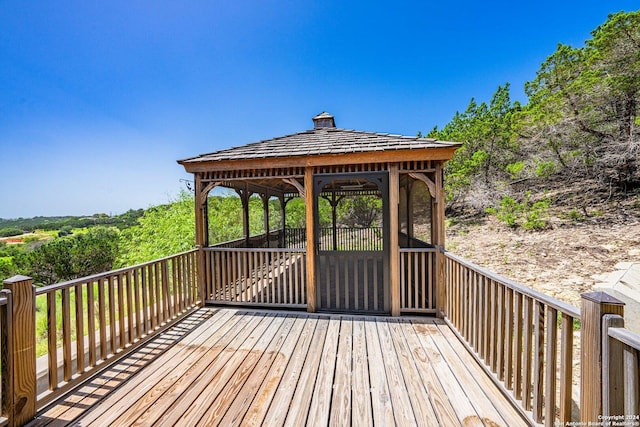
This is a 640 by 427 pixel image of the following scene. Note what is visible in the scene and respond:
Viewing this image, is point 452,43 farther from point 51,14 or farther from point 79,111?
point 79,111

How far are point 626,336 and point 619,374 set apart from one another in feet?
0.75

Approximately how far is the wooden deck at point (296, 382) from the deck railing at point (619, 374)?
89 centimetres

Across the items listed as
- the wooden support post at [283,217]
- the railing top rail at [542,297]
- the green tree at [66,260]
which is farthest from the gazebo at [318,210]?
the green tree at [66,260]

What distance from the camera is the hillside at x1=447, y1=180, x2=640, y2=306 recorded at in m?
5.86

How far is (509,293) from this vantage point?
2.13 metres

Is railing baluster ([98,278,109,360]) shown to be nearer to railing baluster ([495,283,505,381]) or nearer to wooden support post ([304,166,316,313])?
wooden support post ([304,166,316,313])

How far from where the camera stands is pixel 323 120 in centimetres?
660

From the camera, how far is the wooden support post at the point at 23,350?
6.11 feet

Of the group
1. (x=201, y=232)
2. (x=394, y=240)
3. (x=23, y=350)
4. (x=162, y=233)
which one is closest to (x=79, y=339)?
(x=23, y=350)

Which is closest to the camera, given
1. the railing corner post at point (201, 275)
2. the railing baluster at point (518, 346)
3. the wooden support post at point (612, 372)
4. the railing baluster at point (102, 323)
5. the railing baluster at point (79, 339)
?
the wooden support post at point (612, 372)

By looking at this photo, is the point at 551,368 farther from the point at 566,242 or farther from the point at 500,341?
the point at 566,242

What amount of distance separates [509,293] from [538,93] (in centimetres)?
1320

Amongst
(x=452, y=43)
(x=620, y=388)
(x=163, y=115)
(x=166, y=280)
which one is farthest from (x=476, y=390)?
(x=163, y=115)

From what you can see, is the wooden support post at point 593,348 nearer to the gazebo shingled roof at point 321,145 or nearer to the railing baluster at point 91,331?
A: the gazebo shingled roof at point 321,145
